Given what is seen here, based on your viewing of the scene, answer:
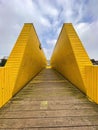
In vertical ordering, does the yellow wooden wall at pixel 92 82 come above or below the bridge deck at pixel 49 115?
above

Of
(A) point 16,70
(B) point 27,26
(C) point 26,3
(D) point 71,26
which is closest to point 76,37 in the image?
(D) point 71,26

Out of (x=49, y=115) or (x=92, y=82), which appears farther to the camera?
(x=92, y=82)

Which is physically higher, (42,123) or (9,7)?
(9,7)

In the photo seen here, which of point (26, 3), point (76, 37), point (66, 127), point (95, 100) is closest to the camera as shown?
point (66, 127)

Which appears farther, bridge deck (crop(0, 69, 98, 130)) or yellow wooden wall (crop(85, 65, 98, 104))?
yellow wooden wall (crop(85, 65, 98, 104))

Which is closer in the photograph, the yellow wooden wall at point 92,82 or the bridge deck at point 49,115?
the bridge deck at point 49,115

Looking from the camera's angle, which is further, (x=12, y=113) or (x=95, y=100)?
(x=95, y=100)

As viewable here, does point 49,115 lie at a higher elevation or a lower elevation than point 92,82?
lower

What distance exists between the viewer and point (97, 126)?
2.35 meters

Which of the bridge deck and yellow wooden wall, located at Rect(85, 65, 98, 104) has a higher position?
yellow wooden wall, located at Rect(85, 65, 98, 104)

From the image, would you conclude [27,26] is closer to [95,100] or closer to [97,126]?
[95,100]

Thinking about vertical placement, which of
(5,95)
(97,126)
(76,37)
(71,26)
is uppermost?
(71,26)

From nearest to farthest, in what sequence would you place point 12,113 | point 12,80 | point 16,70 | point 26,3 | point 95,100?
point 12,113
point 95,100
point 12,80
point 16,70
point 26,3

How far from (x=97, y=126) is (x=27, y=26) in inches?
195
